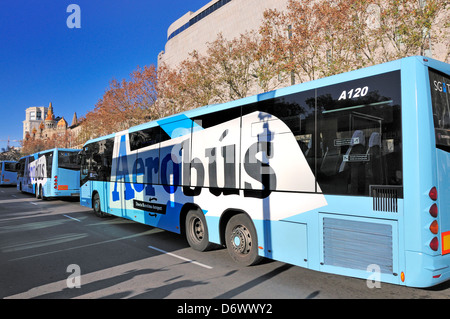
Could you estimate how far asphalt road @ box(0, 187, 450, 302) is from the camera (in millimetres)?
4695

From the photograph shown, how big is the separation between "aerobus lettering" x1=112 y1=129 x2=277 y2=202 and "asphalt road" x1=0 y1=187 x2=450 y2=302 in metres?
1.41

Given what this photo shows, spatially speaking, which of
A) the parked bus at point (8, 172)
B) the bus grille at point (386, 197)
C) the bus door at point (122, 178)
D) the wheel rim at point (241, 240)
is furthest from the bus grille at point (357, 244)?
the parked bus at point (8, 172)

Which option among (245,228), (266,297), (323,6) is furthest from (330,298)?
(323,6)

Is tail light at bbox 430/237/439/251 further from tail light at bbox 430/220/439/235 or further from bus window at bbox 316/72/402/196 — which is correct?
bus window at bbox 316/72/402/196

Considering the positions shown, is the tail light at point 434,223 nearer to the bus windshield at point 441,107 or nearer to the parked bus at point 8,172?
the bus windshield at point 441,107

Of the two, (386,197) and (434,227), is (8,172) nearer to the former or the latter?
(386,197)

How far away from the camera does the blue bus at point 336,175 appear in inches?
150

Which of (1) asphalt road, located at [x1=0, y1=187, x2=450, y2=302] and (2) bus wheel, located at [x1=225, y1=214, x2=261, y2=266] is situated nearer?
(1) asphalt road, located at [x1=0, y1=187, x2=450, y2=302]

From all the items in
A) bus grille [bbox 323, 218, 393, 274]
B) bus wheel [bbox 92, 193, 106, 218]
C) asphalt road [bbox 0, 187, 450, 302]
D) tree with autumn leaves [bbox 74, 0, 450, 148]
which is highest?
tree with autumn leaves [bbox 74, 0, 450, 148]

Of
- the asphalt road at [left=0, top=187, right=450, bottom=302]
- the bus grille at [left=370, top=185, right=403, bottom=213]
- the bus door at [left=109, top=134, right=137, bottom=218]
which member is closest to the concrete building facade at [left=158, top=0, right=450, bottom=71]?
the bus door at [left=109, top=134, right=137, bottom=218]

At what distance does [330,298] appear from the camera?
4.48 metres

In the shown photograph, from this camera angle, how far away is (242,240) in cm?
595

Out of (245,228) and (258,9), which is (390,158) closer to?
(245,228)

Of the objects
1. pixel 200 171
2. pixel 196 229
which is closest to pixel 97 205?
pixel 196 229
